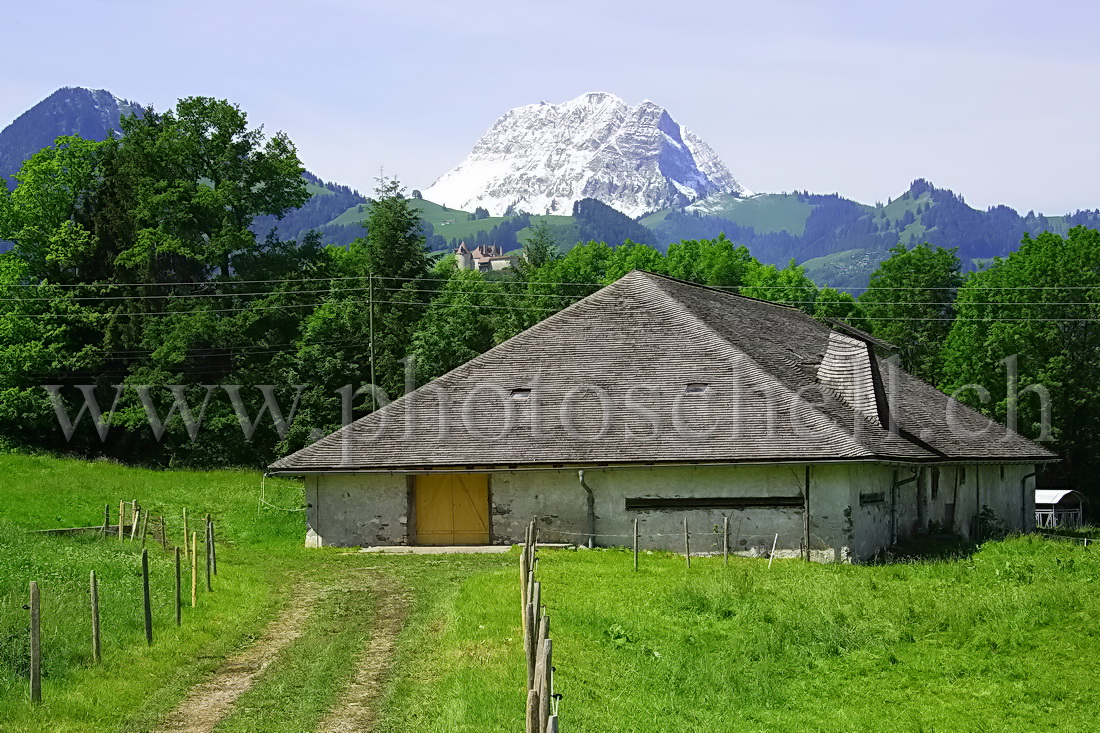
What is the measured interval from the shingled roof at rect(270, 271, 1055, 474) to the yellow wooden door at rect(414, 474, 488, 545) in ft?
3.33

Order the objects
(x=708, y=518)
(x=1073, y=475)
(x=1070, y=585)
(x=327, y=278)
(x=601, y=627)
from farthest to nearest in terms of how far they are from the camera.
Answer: (x=1073, y=475), (x=327, y=278), (x=708, y=518), (x=1070, y=585), (x=601, y=627)

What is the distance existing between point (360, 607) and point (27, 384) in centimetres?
3874

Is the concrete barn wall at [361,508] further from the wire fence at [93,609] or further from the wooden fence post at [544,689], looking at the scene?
the wooden fence post at [544,689]

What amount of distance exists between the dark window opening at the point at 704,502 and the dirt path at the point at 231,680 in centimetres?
1090

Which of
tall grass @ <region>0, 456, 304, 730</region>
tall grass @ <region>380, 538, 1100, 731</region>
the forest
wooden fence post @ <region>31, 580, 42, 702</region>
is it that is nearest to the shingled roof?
tall grass @ <region>0, 456, 304, 730</region>

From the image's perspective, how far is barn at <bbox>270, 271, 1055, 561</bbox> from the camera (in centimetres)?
2836

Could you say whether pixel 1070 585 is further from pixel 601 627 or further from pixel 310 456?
pixel 310 456

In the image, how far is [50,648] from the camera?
1513 centimetres

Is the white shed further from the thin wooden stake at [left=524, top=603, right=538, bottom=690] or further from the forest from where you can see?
the thin wooden stake at [left=524, top=603, right=538, bottom=690]

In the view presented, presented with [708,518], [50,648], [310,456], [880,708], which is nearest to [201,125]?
[310,456]

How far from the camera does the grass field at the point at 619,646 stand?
42.8 ft

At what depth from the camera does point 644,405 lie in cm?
3072

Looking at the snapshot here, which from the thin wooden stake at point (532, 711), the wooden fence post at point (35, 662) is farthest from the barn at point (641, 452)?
the thin wooden stake at point (532, 711)

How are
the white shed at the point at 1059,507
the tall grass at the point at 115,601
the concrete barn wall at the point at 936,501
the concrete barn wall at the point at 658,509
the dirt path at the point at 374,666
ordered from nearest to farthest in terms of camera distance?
the dirt path at the point at 374,666 < the tall grass at the point at 115,601 < the concrete barn wall at the point at 658,509 < the concrete barn wall at the point at 936,501 < the white shed at the point at 1059,507
